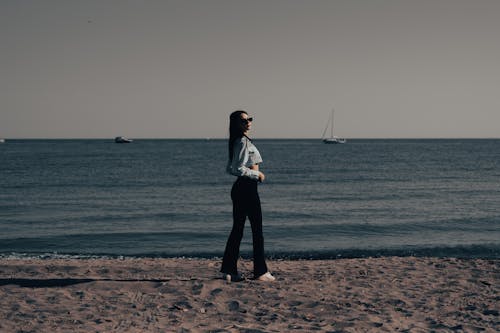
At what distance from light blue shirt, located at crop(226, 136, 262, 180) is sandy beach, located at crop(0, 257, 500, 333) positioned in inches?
68.4

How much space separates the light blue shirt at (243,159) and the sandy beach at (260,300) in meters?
1.74

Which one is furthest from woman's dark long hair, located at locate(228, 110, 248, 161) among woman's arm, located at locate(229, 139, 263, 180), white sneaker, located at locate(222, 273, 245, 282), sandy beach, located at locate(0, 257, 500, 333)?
sandy beach, located at locate(0, 257, 500, 333)

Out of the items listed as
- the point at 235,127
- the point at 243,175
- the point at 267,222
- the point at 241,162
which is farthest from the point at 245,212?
the point at 267,222

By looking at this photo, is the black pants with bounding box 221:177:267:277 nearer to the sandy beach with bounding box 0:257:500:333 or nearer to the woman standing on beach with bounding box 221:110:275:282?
the woman standing on beach with bounding box 221:110:275:282

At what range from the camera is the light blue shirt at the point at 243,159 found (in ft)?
23.4

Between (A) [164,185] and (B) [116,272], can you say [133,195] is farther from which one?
(B) [116,272]

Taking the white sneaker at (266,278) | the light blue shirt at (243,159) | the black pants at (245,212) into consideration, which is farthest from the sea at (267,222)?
the light blue shirt at (243,159)

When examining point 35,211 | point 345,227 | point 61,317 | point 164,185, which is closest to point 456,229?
point 345,227

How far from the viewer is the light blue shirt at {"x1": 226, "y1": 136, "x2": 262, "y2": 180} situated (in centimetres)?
712

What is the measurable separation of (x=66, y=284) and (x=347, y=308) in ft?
14.5

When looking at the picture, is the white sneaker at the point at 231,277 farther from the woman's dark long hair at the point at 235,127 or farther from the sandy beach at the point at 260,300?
the woman's dark long hair at the point at 235,127

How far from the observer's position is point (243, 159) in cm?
717

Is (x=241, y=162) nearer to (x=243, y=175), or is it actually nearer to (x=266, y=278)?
(x=243, y=175)

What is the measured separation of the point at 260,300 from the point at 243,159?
200cm
